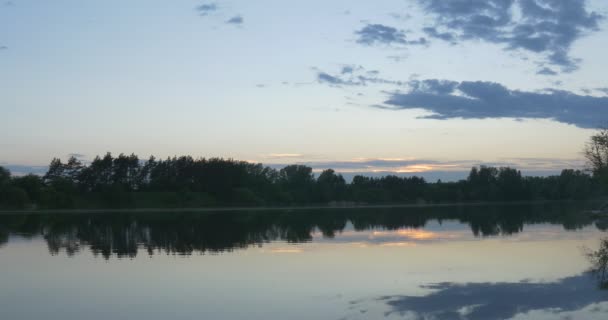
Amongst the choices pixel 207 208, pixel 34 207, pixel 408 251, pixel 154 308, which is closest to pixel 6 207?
pixel 34 207

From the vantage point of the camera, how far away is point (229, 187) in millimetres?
125375

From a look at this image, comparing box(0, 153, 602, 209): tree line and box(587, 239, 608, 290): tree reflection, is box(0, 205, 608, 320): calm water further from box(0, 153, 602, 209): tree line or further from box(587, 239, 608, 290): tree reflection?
box(0, 153, 602, 209): tree line

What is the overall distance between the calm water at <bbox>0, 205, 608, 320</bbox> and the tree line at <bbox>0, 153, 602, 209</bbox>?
58157 millimetres

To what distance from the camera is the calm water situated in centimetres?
1603

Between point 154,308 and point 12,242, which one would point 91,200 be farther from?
point 154,308

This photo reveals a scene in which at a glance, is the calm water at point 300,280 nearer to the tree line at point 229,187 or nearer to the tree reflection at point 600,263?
the tree reflection at point 600,263

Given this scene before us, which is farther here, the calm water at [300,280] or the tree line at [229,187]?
the tree line at [229,187]

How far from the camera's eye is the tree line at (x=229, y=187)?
102625 millimetres

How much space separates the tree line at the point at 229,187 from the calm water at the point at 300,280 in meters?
58.2

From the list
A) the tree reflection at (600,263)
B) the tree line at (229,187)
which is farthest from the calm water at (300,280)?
the tree line at (229,187)

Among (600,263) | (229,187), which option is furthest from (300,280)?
(229,187)

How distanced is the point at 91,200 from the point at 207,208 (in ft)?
70.7

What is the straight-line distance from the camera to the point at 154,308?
54.7 feet

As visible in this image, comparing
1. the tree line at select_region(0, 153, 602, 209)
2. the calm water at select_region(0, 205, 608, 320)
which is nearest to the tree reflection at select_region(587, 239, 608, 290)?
the calm water at select_region(0, 205, 608, 320)
